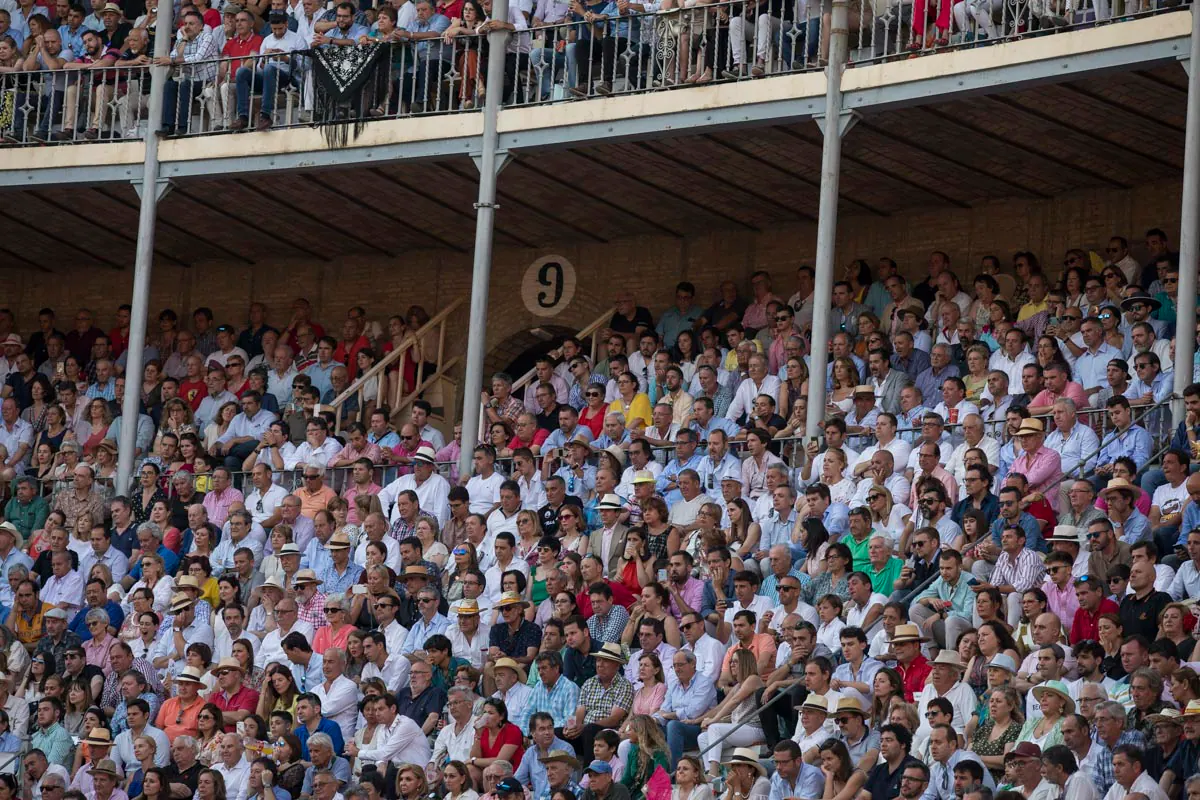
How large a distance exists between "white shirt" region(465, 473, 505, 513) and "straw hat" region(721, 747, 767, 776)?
187 inches

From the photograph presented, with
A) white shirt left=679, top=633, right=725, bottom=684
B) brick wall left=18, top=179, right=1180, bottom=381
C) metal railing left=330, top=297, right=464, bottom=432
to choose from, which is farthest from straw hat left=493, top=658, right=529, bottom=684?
brick wall left=18, top=179, right=1180, bottom=381

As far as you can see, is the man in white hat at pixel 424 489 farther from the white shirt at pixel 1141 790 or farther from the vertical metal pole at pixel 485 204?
the white shirt at pixel 1141 790

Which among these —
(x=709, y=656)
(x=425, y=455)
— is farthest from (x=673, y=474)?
(x=709, y=656)

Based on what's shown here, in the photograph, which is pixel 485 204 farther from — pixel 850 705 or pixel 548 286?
pixel 850 705

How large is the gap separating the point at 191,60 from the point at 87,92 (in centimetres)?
135

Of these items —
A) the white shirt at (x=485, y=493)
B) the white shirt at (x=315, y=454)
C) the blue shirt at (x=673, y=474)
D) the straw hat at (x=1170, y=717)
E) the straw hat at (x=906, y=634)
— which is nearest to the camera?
the straw hat at (x=1170, y=717)

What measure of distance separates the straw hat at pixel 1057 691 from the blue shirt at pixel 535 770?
2.90 metres

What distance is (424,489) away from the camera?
16547mm

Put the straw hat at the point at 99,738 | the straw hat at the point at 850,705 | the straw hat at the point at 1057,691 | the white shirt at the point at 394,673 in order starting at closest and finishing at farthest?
the straw hat at the point at 1057,691
the straw hat at the point at 850,705
the white shirt at the point at 394,673
the straw hat at the point at 99,738

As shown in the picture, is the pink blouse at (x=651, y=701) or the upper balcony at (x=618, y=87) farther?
the upper balcony at (x=618, y=87)

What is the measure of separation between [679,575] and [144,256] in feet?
24.9

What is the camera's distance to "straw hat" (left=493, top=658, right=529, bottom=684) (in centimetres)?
1344

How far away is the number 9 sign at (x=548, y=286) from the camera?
21891mm

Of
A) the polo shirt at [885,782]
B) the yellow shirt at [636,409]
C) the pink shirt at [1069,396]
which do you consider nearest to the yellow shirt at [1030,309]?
the pink shirt at [1069,396]
